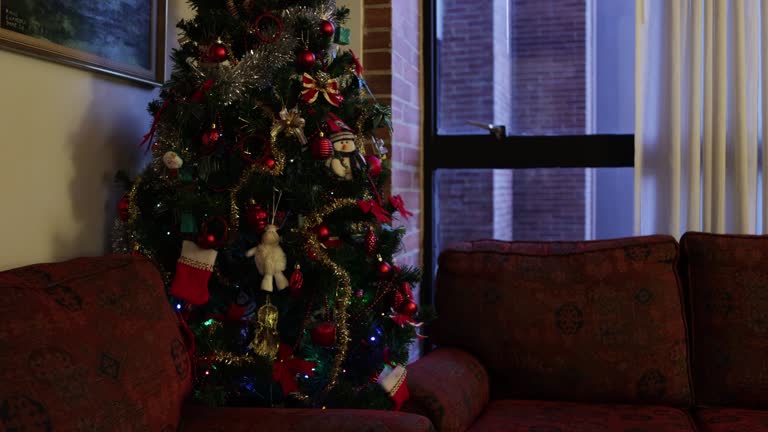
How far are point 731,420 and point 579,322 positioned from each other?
485mm

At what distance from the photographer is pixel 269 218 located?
175cm

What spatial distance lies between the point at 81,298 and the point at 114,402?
191 mm

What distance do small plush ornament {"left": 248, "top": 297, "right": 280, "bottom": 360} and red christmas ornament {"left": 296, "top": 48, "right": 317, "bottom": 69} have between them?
52 centimetres

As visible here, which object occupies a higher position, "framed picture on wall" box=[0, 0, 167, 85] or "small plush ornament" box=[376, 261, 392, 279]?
"framed picture on wall" box=[0, 0, 167, 85]

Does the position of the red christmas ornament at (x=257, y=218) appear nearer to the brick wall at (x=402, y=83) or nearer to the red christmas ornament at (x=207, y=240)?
the red christmas ornament at (x=207, y=240)

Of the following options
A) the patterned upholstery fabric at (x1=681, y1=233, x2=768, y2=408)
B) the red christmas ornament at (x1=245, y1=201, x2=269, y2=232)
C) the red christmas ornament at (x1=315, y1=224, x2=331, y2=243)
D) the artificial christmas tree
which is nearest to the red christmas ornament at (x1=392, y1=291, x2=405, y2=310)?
the artificial christmas tree

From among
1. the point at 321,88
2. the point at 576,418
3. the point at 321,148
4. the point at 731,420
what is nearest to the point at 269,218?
the point at 321,148

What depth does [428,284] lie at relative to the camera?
3.16m

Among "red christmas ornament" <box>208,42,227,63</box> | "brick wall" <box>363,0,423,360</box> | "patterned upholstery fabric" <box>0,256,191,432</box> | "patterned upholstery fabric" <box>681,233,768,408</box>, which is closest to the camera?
"patterned upholstery fabric" <box>0,256,191,432</box>

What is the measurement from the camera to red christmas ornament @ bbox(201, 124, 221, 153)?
1705mm

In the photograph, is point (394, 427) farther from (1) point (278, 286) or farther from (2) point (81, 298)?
(2) point (81, 298)

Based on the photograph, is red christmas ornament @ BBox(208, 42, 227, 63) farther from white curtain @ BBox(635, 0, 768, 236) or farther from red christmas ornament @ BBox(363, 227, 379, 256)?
white curtain @ BBox(635, 0, 768, 236)

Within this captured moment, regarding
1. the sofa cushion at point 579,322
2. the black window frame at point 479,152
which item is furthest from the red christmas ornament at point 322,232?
the black window frame at point 479,152

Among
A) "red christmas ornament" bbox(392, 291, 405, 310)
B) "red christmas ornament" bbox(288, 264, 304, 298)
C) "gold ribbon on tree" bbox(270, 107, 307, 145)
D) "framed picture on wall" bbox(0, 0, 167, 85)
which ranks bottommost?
"red christmas ornament" bbox(392, 291, 405, 310)
